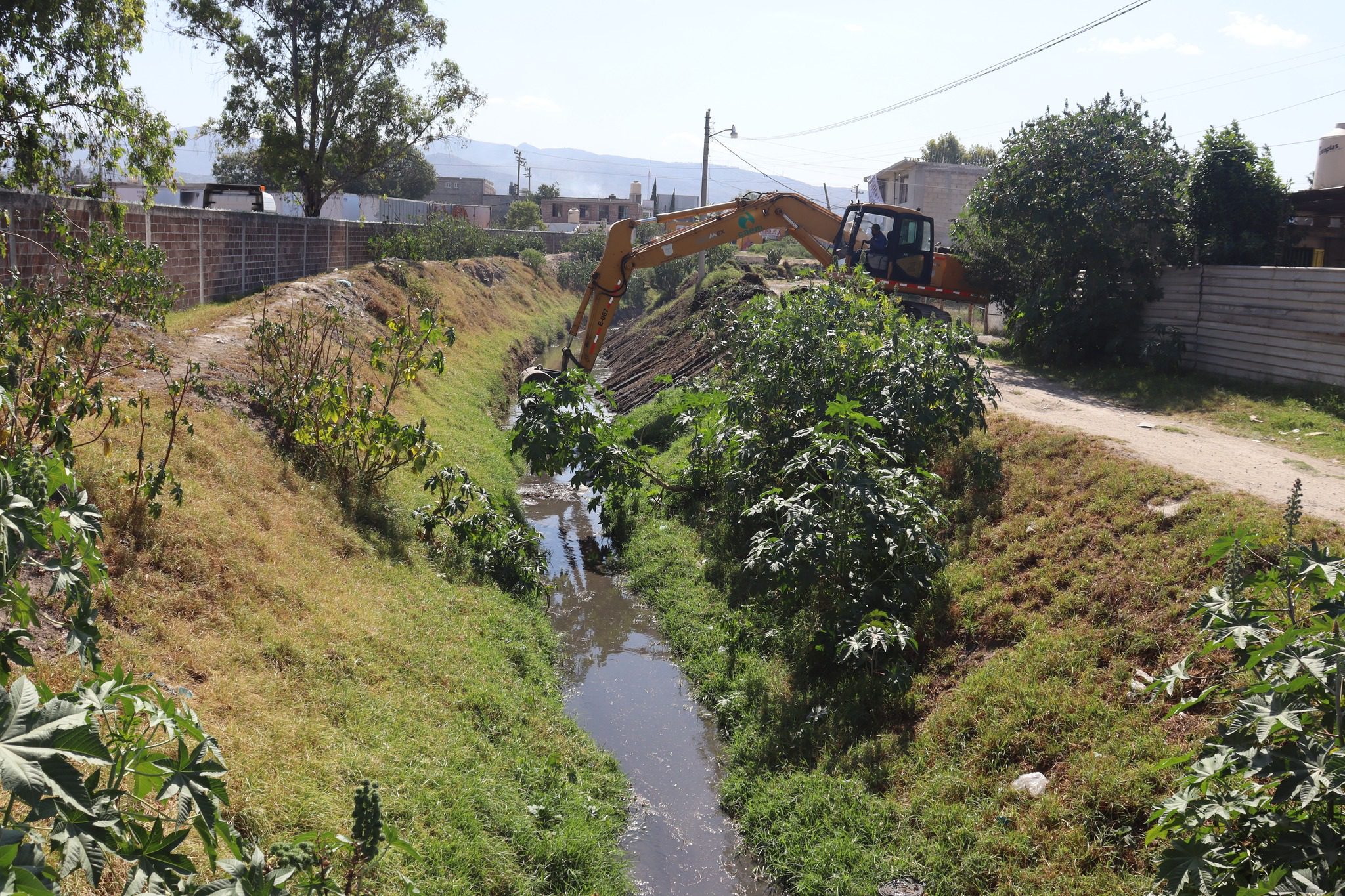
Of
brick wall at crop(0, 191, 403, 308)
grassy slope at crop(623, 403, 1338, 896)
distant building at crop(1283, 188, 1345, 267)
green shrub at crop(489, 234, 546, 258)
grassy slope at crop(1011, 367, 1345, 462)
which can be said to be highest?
green shrub at crop(489, 234, 546, 258)

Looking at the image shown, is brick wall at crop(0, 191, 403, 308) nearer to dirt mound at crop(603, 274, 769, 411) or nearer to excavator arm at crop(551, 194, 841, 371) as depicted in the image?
excavator arm at crop(551, 194, 841, 371)

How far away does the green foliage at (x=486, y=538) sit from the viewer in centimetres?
1055

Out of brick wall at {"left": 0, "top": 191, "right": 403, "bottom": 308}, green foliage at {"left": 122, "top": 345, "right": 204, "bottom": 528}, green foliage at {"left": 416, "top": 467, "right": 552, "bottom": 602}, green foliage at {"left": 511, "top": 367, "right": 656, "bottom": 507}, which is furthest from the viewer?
green foliage at {"left": 511, "top": 367, "right": 656, "bottom": 507}

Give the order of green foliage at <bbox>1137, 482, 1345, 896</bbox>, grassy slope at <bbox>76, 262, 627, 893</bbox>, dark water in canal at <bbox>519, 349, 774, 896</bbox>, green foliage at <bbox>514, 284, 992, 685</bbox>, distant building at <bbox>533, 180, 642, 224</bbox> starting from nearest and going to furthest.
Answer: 1. green foliage at <bbox>1137, 482, 1345, 896</bbox>
2. grassy slope at <bbox>76, 262, 627, 893</bbox>
3. dark water in canal at <bbox>519, 349, 774, 896</bbox>
4. green foliage at <bbox>514, 284, 992, 685</bbox>
5. distant building at <bbox>533, 180, 642, 224</bbox>

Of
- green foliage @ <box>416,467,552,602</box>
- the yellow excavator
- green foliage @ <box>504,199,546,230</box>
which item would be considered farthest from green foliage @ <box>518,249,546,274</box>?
green foliage @ <box>416,467,552,602</box>

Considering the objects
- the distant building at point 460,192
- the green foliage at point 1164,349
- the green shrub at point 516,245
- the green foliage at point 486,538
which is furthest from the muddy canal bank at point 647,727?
the distant building at point 460,192

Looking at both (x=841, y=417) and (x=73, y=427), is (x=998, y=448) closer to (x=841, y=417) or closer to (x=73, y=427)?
(x=841, y=417)

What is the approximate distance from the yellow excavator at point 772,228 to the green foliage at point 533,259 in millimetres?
23323

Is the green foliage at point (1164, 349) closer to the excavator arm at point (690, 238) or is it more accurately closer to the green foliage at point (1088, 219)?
the green foliage at point (1088, 219)

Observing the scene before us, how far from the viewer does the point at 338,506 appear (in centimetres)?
978

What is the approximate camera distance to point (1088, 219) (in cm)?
1458

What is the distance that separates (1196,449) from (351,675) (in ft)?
26.5

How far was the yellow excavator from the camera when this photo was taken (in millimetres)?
18344

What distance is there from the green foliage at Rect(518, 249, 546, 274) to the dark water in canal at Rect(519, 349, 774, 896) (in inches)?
1172
